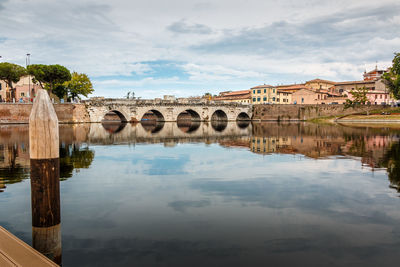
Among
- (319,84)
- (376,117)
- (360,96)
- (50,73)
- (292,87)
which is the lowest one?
(376,117)

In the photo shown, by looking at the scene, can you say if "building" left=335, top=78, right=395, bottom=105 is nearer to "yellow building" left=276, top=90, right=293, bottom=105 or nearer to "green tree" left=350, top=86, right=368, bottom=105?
"green tree" left=350, top=86, right=368, bottom=105

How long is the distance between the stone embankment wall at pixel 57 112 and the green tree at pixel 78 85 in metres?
8.05

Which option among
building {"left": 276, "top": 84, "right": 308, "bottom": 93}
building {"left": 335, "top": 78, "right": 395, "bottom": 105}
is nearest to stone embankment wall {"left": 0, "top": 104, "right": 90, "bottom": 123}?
building {"left": 276, "top": 84, "right": 308, "bottom": 93}

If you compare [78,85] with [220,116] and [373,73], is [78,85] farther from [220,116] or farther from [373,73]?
[373,73]

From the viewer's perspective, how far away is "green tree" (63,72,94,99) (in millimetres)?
62750

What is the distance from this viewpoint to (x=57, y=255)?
229 inches

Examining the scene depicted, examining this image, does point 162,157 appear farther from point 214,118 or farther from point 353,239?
point 214,118

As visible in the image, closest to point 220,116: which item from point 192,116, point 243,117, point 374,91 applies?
point 243,117

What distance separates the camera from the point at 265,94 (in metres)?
92.2

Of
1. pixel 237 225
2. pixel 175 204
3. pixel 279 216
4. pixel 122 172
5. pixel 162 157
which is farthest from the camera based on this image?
pixel 162 157

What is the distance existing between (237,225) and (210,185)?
13.2 feet

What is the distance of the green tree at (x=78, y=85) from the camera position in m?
62.8

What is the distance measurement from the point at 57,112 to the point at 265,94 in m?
59.4

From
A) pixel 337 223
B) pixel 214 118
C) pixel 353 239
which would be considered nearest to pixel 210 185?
pixel 337 223
